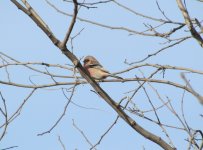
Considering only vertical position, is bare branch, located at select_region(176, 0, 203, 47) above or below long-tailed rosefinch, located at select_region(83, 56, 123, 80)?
below

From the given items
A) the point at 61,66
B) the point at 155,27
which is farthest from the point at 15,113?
the point at 155,27

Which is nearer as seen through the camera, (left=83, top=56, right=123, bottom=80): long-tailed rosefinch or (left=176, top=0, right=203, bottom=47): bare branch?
(left=176, top=0, right=203, bottom=47): bare branch

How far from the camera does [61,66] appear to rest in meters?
4.18

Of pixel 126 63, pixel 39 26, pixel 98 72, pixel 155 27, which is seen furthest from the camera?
pixel 98 72

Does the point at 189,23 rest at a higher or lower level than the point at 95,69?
lower

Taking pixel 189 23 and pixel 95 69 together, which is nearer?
pixel 189 23

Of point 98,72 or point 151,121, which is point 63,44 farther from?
point 98,72

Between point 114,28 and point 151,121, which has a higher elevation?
point 114,28

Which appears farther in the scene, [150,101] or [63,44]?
[150,101]

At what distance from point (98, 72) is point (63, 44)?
214 inches

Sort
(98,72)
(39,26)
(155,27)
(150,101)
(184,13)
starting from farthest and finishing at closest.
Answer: (98,72)
(155,27)
(150,101)
(184,13)
(39,26)

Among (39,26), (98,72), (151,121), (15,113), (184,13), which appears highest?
(98,72)

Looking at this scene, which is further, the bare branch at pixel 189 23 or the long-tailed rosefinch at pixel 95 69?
the long-tailed rosefinch at pixel 95 69

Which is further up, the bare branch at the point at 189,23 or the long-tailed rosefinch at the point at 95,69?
the long-tailed rosefinch at the point at 95,69
